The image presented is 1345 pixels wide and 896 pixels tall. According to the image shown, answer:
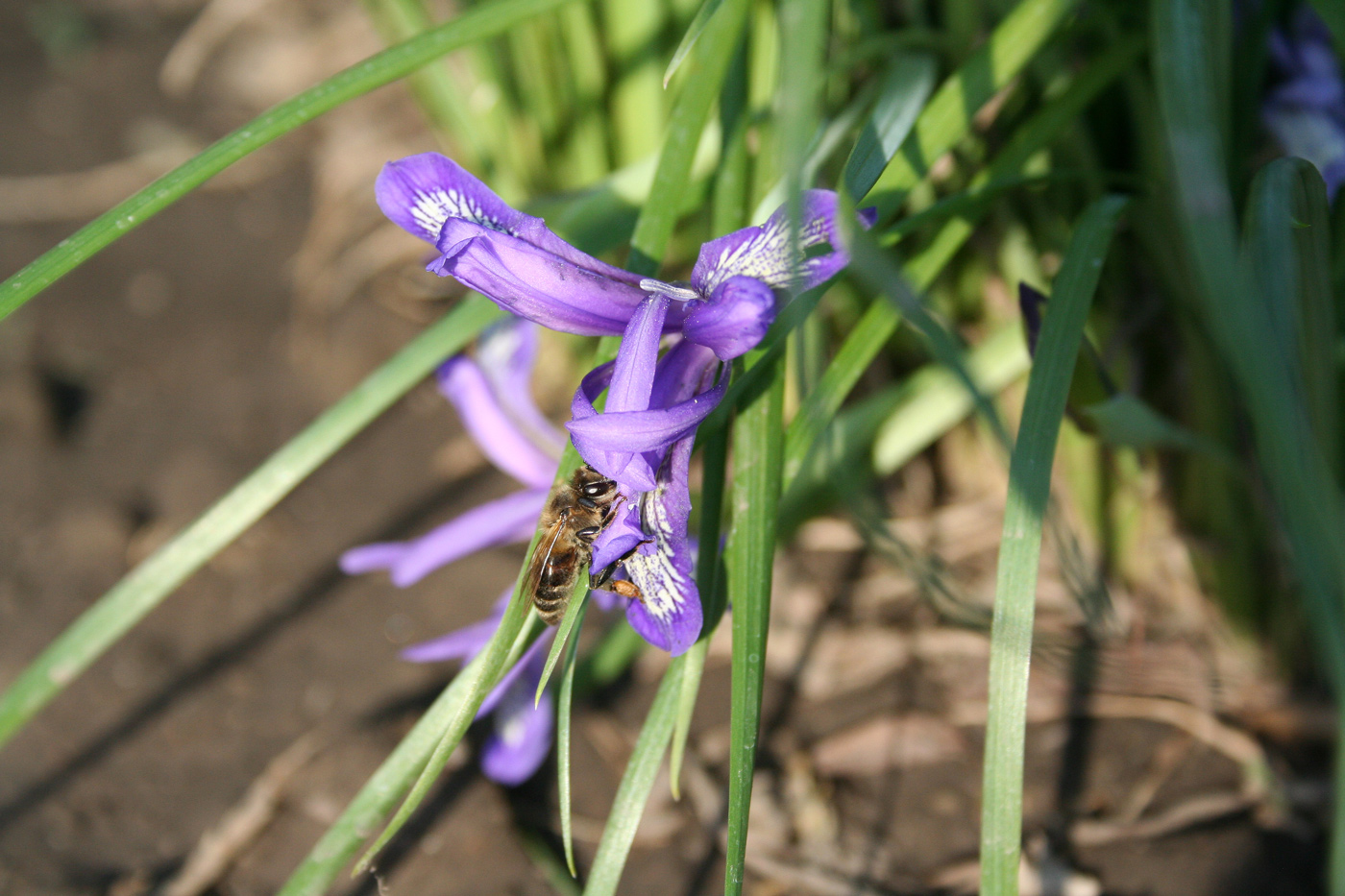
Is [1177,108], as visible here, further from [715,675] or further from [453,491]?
[453,491]

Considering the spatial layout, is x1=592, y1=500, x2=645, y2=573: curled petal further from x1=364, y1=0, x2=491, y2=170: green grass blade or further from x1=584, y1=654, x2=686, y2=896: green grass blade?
x1=364, y1=0, x2=491, y2=170: green grass blade

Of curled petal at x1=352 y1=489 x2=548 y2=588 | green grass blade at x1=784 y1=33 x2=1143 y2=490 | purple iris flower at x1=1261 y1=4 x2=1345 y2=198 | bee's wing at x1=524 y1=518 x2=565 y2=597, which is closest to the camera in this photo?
bee's wing at x1=524 y1=518 x2=565 y2=597

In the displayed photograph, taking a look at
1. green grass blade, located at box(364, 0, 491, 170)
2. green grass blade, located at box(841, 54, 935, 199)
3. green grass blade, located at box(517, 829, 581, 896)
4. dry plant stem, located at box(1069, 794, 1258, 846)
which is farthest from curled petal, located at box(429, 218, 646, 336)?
dry plant stem, located at box(1069, 794, 1258, 846)

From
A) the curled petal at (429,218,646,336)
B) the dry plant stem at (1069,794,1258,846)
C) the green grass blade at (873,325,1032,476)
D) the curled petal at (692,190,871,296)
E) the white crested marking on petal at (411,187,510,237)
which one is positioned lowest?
the dry plant stem at (1069,794,1258,846)

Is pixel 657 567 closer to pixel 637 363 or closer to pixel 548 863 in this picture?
pixel 637 363

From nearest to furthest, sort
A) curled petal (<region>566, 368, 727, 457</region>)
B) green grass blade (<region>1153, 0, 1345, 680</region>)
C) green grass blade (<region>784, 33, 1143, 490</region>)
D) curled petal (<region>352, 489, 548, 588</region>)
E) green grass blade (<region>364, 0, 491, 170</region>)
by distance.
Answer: green grass blade (<region>1153, 0, 1345, 680</region>) → curled petal (<region>566, 368, 727, 457</region>) → green grass blade (<region>784, 33, 1143, 490</region>) → curled petal (<region>352, 489, 548, 588</region>) → green grass blade (<region>364, 0, 491, 170</region>)

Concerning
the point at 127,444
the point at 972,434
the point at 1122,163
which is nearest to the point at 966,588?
the point at 972,434

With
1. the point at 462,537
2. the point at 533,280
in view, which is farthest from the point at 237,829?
the point at 533,280

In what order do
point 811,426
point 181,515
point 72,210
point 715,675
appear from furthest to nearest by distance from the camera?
1. point 72,210
2. point 181,515
3. point 715,675
4. point 811,426
